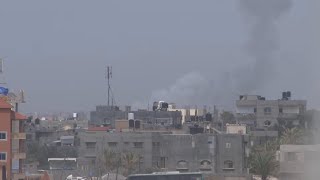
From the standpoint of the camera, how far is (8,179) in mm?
66250

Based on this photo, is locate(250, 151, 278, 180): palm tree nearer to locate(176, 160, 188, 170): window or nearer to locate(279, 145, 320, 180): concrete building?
locate(279, 145, 320, 180): concrete building

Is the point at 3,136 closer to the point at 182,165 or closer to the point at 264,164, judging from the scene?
the point at 182,165

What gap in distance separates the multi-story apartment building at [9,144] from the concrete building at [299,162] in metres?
23.8

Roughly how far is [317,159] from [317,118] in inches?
930

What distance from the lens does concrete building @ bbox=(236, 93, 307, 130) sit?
13375cm

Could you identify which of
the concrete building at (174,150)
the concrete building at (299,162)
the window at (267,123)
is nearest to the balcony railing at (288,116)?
the window at (267,123)

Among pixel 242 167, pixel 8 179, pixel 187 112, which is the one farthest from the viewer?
pixel 187 112

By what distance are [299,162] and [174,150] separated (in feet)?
55.6

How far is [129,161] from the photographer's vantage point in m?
93.6

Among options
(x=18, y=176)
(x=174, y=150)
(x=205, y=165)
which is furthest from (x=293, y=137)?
(x=18, y=176)

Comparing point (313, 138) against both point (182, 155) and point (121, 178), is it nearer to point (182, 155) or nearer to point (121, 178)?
point (182, 155)

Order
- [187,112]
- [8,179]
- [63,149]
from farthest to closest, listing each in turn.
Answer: [187,112], [63,149], [8,179]

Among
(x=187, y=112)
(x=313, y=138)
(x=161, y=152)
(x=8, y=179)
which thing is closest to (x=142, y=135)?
(x=161, y=152)

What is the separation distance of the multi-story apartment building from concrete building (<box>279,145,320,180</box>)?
2384 centimetres
